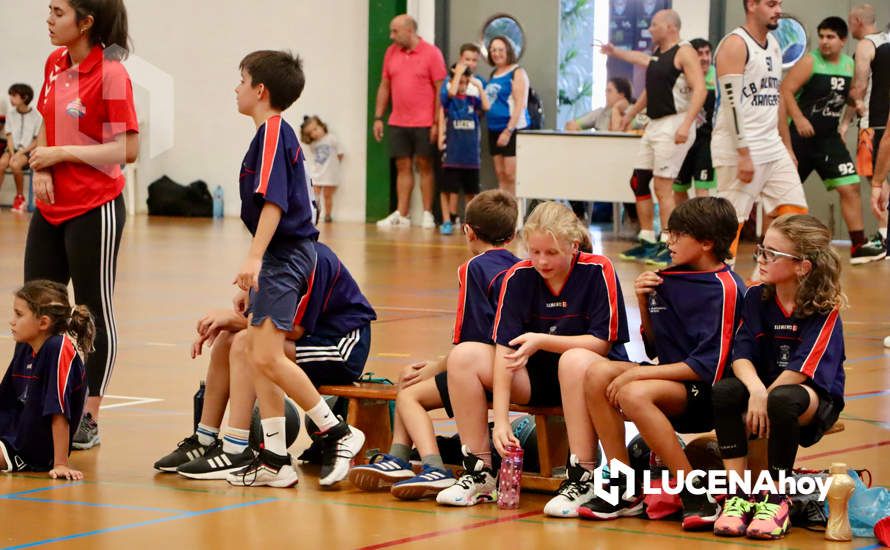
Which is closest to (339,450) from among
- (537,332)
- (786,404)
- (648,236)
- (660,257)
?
(537,332)

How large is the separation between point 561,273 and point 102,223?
5.80 ft

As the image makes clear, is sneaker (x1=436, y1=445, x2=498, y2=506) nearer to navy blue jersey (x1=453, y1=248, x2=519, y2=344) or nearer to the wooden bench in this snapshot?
the wooden bench

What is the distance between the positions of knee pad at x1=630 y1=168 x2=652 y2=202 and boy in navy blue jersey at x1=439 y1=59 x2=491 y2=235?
12.0 ft

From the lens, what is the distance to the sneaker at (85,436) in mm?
5148

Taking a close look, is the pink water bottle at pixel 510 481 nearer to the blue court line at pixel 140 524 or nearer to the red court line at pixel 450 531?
the red court line at pixel 450 531

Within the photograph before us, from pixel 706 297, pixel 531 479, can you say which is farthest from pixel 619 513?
pixel 706 297

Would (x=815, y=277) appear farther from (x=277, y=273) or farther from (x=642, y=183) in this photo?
(x=642, y=183)

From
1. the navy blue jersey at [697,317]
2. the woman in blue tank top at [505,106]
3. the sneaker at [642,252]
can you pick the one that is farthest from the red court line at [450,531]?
the woman in blue tank top at [505,106]

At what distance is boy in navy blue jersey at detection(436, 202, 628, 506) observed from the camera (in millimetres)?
4461

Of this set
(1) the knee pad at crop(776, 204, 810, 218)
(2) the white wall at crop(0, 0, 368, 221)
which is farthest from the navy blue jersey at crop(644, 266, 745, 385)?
(2) the white wall at crop(0, 0, 368, 221)

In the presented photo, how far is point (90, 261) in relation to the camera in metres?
5.25

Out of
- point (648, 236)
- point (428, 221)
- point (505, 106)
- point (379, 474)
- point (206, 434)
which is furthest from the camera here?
point (428, 221)

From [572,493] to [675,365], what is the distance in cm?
50

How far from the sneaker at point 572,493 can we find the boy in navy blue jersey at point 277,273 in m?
0.75
